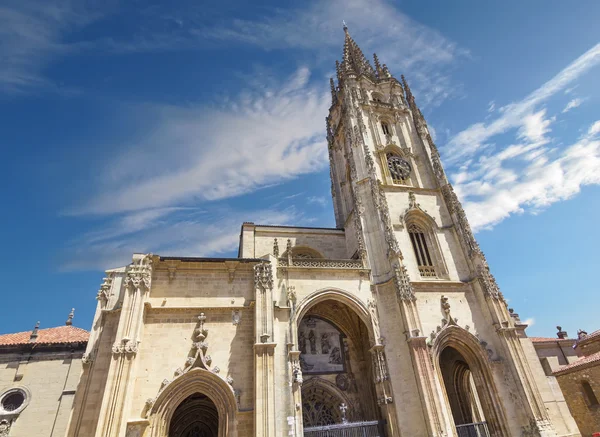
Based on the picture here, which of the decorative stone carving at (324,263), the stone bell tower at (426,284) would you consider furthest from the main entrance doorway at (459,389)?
the decorative stone carving at (324,263)

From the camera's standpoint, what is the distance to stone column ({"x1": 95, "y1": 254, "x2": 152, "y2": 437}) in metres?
10.4

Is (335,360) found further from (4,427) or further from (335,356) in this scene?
(4,427)

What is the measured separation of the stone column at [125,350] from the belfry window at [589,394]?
80.1 ft

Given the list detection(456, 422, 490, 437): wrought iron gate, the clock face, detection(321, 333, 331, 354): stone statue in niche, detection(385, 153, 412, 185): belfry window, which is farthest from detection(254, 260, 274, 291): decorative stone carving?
the clock face

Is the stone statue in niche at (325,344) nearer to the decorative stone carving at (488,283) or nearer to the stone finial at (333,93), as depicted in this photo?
the decorative stone carving at (488,283)

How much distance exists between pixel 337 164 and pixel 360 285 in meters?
13.0

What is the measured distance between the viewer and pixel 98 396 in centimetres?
1159

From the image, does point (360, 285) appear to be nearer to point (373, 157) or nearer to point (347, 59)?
point (373, 157)

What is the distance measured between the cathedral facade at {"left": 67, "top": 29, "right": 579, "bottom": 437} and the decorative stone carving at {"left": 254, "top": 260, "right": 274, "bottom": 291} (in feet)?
0.16

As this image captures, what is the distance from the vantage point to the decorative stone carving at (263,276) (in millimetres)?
14188

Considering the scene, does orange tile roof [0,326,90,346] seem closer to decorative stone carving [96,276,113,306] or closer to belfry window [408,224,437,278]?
decorative stone carving [96,276,113,306]

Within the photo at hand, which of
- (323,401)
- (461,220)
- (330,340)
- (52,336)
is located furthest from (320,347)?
(52,336)

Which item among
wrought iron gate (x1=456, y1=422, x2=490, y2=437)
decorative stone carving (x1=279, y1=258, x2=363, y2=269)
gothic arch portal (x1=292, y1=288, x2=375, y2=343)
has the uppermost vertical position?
decorative stone carving (x1=279, y1=258, x2=363, y2=269)

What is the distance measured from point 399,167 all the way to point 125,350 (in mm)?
18116
